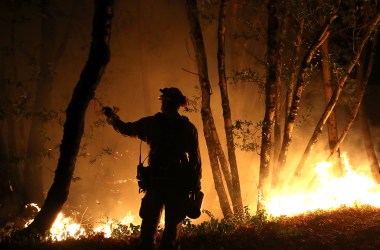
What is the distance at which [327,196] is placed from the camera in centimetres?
1189

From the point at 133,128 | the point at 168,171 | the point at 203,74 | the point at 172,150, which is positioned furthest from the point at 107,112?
the point at 203,74

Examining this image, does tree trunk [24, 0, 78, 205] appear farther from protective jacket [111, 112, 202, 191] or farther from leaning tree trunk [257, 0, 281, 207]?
protective jacket [111, 112, 202, 191]

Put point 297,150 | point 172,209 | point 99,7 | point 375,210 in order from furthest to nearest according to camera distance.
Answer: point 297,150, point 375,210, point 99,7, point 172,209

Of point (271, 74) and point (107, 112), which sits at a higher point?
point (271, 74)

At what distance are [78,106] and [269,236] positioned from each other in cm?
414

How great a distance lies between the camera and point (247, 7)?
15.0 meters

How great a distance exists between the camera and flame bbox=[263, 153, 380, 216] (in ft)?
34.6

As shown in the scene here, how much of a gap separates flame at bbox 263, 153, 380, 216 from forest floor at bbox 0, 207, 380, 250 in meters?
1.38

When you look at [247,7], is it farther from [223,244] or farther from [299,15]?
[223,244]

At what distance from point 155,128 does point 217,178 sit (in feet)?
17.2

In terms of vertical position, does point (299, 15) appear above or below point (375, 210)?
above

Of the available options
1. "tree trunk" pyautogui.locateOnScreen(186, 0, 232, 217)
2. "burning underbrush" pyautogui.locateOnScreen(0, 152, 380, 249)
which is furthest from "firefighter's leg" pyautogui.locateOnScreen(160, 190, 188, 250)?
"tree trunk" pyautogui.locateOnScreen(186, 0, 232, 217)

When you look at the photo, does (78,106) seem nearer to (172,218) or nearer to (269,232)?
(172,218)

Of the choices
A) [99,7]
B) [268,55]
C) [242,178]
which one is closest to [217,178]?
[268,55]
